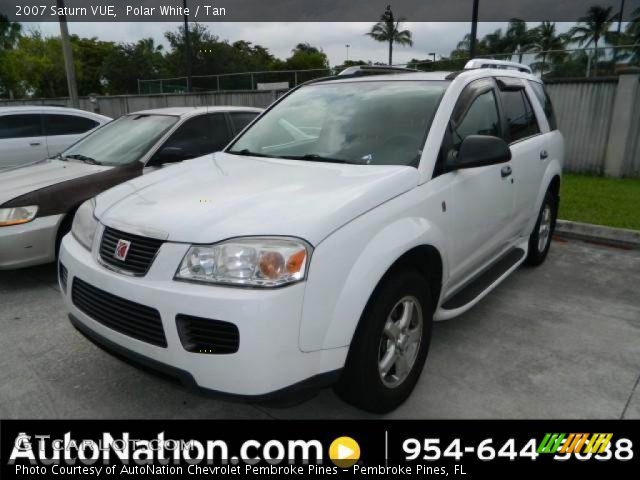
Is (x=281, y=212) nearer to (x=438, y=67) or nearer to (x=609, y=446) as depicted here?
(x=609, y=446)

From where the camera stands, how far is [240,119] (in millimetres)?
5953

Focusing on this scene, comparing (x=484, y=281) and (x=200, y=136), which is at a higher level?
→ (x=200, y=136)

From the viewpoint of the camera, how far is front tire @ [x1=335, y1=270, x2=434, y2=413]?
2.27 m

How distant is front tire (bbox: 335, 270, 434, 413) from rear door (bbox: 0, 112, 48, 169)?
728 centimetres

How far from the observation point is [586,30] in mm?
43625

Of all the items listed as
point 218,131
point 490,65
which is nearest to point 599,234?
point 490,65

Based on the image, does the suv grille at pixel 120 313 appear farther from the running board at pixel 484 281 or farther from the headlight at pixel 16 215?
the headlight at pixel 16 215

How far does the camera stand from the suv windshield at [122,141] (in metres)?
5.02

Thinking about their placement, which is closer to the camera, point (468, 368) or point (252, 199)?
point (252, 199)

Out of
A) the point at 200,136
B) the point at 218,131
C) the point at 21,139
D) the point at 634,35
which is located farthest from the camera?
the point at 634,35

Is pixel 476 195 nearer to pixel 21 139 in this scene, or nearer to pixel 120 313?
pixel 120 313

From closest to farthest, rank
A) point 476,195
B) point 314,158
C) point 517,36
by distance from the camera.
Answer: point 314,158 < point 476,195 < point 517,36

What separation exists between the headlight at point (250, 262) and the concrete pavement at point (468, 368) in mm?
572

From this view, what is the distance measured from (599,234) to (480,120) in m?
3.36
